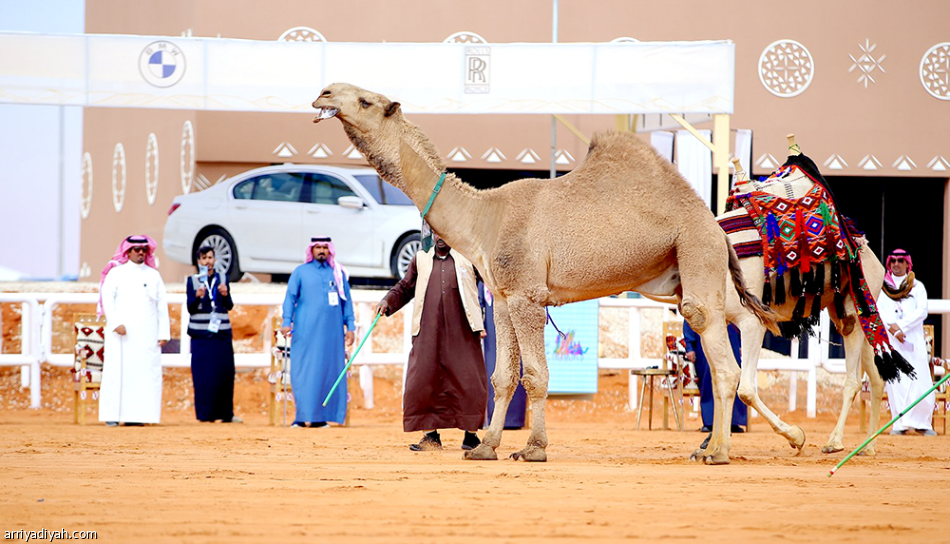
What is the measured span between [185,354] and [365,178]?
→ 4037 mm

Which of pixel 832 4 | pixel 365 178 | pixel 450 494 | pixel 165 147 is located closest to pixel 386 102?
pixel 450 494

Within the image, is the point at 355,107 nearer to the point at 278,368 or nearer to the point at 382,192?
the point at 278,368

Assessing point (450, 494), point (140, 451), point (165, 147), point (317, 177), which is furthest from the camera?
point (165, 147)

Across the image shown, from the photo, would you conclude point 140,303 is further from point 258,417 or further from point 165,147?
point 165,147

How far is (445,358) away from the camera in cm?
951

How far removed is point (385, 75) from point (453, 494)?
339 inches

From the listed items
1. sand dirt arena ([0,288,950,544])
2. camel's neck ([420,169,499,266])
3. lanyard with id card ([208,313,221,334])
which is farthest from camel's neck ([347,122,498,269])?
lanyard with id card ([208,313,221,334])

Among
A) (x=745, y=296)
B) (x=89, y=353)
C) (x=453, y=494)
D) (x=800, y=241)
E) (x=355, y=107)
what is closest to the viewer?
(x=453, y=494)

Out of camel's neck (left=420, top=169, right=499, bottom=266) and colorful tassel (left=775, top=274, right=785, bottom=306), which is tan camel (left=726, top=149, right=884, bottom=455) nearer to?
colorful tassel (left=775, top=274, right=785, bottom=306)

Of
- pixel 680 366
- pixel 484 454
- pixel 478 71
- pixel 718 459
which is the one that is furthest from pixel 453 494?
pixel 478 71

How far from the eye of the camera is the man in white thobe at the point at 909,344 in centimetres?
1332

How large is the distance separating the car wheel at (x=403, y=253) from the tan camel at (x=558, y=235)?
8.50m

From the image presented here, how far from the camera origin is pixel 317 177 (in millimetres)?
17422

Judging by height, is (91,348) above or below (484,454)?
above
